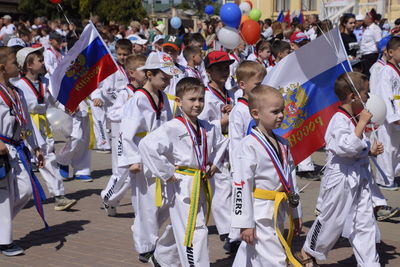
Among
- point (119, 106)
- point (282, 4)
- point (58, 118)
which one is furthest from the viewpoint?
point (282, 4)

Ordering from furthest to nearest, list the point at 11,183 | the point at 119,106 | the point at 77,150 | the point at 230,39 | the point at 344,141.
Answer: the point at 230,39 → the point at 77,150 → the point at 119,106 → the point at 11,183 → the point at 344,141

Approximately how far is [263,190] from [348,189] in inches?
54.0

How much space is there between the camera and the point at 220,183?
760cm

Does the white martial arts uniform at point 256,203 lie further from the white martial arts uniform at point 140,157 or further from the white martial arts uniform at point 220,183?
the white martial arts uniform at point 140,157

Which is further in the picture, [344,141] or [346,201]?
[346,201]

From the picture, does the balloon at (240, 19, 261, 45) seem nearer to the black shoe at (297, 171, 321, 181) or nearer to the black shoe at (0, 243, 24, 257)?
the black shoe at (297, 171, 321, 181)

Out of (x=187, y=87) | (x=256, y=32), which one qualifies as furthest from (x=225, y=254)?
(x=256, y=32)

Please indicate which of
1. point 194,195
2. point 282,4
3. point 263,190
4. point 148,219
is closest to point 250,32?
point 148,219

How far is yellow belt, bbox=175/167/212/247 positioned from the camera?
19.7 feet

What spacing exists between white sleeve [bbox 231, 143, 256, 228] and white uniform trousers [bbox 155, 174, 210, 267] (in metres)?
0.73

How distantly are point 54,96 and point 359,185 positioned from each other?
5070 mm

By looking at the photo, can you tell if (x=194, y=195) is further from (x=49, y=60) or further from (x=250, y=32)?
(x=49, y=60)

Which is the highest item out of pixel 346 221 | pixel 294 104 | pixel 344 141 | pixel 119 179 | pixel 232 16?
pixel 232 16

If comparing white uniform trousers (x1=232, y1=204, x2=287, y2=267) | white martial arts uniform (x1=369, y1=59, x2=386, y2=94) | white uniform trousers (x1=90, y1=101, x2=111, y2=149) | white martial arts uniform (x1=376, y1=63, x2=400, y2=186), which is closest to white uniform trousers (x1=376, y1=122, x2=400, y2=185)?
white martial arts uniform (x1=376, y1=63, x2=400, y2=186)
